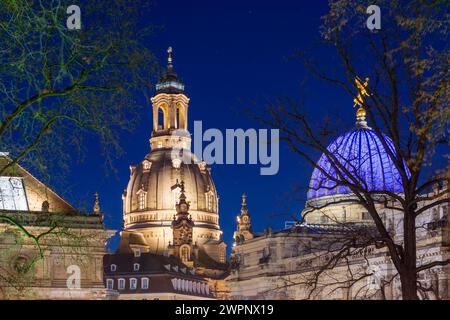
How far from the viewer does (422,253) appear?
270ft

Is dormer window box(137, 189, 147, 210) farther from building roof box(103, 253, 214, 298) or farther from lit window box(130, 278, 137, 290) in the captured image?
lit window box(130, 278, 137, 290)

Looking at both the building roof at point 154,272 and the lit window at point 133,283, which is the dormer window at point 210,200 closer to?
the building roof at point 154,272

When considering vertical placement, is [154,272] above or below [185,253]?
below

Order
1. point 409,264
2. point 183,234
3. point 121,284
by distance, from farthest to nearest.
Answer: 1. point 183,234
2. point 121,284
3. point 409,264

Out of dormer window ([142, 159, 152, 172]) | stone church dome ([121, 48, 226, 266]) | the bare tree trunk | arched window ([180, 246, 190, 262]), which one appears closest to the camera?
the bare tree trunk

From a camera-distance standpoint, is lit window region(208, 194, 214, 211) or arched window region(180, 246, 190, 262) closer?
arched window region(180, 246, 190, 262)

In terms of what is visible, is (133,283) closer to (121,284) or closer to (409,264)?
(121,284)

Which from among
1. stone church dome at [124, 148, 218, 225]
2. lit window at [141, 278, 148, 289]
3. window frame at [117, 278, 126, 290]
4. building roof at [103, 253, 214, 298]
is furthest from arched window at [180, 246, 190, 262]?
window frame at [117, 278, 126, 290]

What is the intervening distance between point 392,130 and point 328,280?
72.7 metres

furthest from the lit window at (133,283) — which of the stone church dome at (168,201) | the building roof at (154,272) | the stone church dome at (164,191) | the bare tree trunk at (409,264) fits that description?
the bare tree trunk at (409,264)

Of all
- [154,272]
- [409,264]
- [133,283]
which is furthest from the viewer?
[154,272]

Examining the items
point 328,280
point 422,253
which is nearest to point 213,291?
point 328,280

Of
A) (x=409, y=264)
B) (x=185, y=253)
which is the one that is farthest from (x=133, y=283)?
(x=409, y=264)

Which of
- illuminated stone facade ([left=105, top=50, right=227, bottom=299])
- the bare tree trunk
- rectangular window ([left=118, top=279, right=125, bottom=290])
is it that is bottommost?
the bare tree trunk
